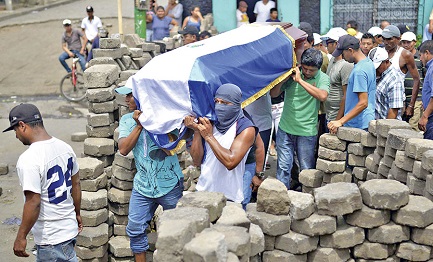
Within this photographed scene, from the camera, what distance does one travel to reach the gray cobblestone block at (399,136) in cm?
617

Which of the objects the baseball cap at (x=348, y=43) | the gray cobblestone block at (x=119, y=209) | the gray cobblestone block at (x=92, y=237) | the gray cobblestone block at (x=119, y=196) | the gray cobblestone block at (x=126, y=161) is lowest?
the gray cobblestone block at (x=92, y=237)

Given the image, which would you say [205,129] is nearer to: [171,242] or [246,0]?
[171,242]

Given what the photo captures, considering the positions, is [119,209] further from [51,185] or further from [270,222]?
[270,222]

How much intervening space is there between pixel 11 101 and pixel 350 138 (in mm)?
10066

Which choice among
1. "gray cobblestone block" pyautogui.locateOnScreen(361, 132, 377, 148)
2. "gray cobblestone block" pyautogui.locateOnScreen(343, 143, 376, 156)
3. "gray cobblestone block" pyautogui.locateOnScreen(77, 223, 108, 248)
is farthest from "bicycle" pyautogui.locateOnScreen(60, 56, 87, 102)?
"gray cobblestone block" pyautogui.locateOnScreen(361, 132, 377, 148)

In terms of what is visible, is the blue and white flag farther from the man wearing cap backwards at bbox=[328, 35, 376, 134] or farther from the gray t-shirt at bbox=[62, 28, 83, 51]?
the gray t-shirt at bbox=[62, 28, 83, 51]

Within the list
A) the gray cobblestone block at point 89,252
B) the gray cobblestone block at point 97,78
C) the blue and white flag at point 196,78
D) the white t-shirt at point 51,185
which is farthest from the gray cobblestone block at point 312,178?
the white t-shirt at point 51,185

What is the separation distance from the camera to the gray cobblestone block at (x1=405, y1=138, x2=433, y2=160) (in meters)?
5.81

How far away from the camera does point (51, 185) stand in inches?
206

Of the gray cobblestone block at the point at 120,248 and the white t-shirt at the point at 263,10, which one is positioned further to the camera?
the white t-shirt at the point at 263,10

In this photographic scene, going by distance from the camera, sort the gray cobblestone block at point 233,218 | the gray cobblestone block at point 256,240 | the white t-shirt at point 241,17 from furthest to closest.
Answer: the white t-shirt at point 241,17, the gray cobblestone block at point 256,240, the gray cobblestone block at point 233,218

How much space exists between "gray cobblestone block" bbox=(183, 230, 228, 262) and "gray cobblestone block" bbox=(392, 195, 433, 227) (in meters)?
1.89

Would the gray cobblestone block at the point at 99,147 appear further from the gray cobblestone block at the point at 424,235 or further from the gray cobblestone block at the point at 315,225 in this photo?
the gray cobblestone block at the point at 424,235

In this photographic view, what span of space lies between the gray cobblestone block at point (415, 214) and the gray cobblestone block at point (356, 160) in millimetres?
1907
